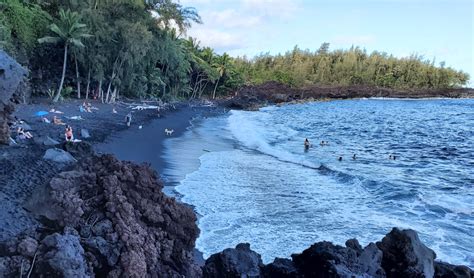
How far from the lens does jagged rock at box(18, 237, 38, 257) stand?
16.5 feet

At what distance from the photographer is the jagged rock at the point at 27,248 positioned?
504 cm

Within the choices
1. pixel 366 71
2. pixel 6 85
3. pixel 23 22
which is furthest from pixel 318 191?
pixel 366 71

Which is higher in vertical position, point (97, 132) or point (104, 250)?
point (104, 250)

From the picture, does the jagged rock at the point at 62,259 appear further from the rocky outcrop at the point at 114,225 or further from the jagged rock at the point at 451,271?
the jagged rock at the point at 451,271

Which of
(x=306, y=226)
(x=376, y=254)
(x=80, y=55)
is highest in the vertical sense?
(x=80, y=55)

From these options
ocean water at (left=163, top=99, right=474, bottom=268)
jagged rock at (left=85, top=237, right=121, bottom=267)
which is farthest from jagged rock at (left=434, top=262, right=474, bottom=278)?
jagged rock at (left=85, top=237, right=121, bottom=267)

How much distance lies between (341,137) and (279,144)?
6589 mm

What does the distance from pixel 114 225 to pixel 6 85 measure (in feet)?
19.3

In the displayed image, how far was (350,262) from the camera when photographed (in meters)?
5.36

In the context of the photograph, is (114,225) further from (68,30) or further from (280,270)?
(68,30)

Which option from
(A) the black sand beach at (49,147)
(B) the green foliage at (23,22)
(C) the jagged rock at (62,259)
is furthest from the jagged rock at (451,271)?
(B) the green foliage at (23,22)

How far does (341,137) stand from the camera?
28297 millimetres

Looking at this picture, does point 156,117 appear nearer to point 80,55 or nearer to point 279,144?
point 80,55

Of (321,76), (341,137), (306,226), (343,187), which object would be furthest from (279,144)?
(321,76)
